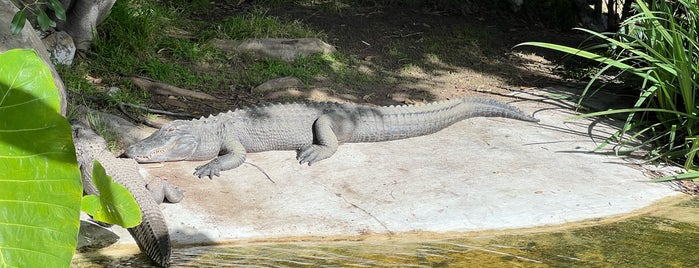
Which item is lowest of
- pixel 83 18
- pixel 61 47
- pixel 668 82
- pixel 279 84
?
pixel 279 84

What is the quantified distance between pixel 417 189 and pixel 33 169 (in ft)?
10.9

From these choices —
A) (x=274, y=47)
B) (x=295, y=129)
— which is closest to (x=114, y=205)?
(x=295, y=129)

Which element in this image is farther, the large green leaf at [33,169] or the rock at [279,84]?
the rock at [279,84]

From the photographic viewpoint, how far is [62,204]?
66.9 inches

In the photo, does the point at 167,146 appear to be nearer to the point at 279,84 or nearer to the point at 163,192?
the point at 163,192

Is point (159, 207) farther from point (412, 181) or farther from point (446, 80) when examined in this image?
point (446, 80)

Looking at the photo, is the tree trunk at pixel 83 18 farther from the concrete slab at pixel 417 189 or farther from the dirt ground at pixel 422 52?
the concrete slab at pixel 417 189

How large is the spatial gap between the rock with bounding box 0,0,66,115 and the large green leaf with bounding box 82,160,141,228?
256cm

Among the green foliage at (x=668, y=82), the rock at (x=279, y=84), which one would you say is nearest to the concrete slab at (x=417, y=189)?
the green foliage at (x=668, y=82)

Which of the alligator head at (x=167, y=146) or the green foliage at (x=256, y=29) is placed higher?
the green foliage at (x=256, y=29)

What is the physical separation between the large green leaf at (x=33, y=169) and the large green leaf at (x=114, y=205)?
43cm

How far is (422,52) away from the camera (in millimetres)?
8250

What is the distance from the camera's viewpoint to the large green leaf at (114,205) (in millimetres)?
2178

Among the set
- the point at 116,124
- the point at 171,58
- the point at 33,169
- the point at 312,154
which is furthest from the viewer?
the point at 171,58
